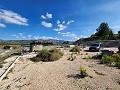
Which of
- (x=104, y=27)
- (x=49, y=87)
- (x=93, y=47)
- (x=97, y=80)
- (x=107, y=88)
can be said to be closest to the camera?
(x=107, y=88)

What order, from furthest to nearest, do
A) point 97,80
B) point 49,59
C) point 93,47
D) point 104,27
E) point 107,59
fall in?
point 104,27 → point 93,47 → point 49,59 → point 107,59 → point 97,80

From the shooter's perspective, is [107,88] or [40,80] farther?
[40,80]

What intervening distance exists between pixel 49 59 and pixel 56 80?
10666mm

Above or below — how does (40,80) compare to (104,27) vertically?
below

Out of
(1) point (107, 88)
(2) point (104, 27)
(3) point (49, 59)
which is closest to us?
(1) point (107, 88)

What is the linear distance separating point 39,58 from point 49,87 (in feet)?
Answer: 40.8

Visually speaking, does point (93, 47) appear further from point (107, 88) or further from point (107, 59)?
point (107, 88)

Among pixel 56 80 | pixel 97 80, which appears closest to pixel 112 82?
pixel 97 80

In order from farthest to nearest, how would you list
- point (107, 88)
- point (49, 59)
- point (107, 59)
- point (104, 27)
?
point (104, 27) < point (49, 59) < point (107, 59) < point (107, 88)

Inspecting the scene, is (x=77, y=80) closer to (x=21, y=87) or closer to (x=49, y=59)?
(x=21, y=87)

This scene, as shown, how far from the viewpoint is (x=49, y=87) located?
32.9 feet

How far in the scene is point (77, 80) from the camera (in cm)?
1112

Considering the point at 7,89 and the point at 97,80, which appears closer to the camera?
the point at 7,89

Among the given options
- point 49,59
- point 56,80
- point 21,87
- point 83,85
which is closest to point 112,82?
point 83,85
